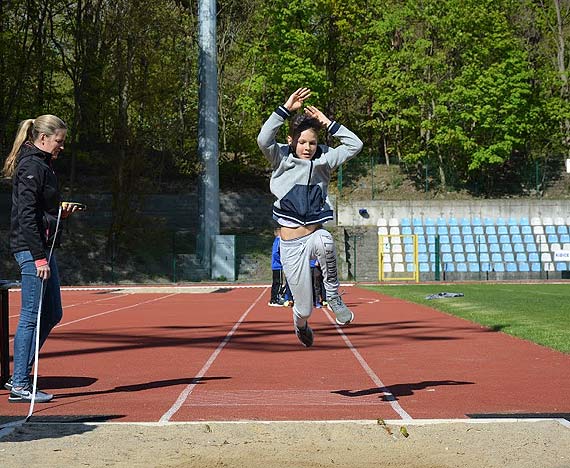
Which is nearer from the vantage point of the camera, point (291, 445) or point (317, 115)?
point (291, 445)

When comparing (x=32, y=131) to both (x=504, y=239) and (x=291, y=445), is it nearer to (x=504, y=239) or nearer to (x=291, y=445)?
(x=291, y=445)

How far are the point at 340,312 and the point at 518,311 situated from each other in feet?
43.0

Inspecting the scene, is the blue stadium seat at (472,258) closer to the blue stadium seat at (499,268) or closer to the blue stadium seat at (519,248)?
the blue stadium seat at (499,268)

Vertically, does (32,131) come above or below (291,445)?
above

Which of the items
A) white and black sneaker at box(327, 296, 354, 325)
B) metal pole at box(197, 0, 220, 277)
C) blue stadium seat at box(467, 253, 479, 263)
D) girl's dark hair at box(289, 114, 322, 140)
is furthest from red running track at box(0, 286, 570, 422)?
blue stadium seat at box(467, 253, 479, 263)

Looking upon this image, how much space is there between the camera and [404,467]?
5828mm

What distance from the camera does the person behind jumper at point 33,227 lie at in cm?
816

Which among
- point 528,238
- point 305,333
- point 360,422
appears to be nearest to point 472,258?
point 528,238

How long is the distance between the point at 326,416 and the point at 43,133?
3247mm

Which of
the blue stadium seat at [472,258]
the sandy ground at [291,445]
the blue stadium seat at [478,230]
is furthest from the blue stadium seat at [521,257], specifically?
the sandy ground at [291,445]

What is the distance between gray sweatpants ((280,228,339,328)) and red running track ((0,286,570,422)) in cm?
92

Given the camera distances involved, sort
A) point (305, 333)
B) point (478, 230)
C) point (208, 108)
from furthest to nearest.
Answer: point (478, 230) → point (208, 108) → point (305, 333)

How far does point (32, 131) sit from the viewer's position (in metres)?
8.46

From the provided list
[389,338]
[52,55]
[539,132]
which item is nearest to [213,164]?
[52,55]
